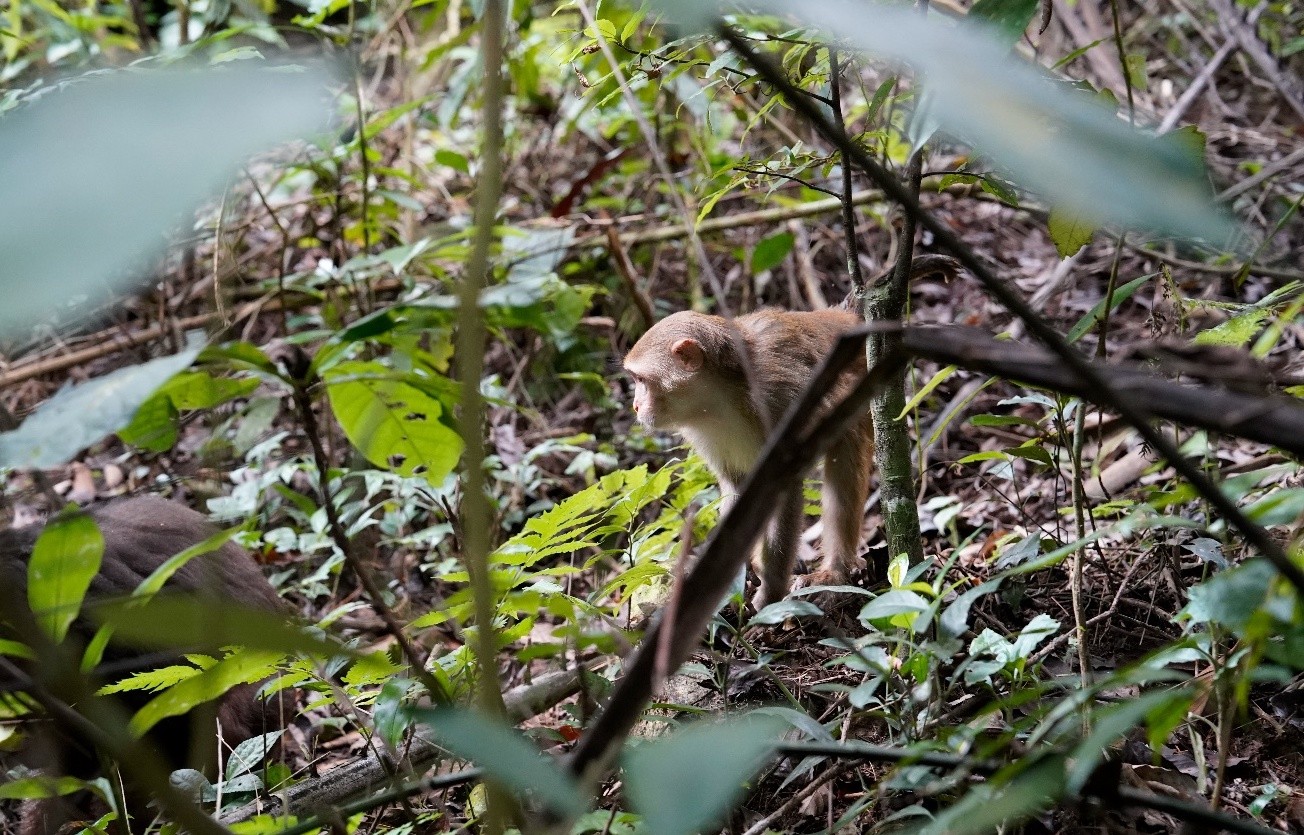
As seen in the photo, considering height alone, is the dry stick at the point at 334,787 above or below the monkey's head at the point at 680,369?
below

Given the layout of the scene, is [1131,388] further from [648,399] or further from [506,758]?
[648,399]

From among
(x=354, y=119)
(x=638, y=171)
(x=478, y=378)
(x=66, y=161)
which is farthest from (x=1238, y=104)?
A: (x=66, y=161)

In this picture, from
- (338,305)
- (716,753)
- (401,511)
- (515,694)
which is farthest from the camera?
(338,305)

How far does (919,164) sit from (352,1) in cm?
344

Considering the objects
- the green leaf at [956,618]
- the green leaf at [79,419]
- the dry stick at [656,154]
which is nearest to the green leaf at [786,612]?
the green leaf at [956,618]

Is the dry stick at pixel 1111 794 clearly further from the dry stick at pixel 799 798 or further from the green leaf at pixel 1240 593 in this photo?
the dry stick at pixel 799 798

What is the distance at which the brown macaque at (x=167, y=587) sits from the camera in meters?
3.67

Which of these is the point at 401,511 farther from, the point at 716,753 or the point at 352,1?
the point at 716,753

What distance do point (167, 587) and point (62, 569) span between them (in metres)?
2.53

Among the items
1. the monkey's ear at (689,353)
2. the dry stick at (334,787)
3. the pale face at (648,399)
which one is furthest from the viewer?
the pale face at (648,399)

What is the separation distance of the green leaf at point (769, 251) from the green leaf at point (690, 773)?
5.86m

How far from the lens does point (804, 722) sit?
2.05 meters

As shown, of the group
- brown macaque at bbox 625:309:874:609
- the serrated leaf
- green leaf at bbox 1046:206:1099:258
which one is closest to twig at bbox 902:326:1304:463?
green leaf at bbox 1046:206:1099:258

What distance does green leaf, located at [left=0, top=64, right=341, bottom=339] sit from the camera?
0.54 meters
